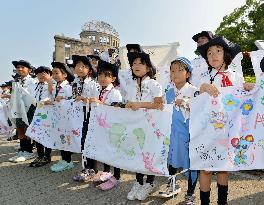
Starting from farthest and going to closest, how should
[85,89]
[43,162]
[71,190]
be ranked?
[43,162] → [85,89] → [71,190]

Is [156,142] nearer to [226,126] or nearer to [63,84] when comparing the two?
[226,126]

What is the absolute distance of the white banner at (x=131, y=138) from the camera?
3994 mm

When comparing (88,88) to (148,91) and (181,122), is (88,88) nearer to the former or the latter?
(148,91)

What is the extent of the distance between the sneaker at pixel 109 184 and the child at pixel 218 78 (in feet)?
5.17

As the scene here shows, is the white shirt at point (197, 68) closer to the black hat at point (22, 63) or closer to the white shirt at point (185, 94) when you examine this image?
the white shirt at point (185, 94)

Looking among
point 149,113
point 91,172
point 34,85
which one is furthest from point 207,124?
point 34,85

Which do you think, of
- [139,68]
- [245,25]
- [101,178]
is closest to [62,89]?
[101,178]

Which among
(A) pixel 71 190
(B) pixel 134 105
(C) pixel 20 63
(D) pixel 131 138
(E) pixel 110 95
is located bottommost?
(A) pixel 71 190

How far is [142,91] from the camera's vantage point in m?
4.45

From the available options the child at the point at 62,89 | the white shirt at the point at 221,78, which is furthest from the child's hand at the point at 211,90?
the child at the point at 62,89

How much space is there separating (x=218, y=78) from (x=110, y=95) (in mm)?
1768

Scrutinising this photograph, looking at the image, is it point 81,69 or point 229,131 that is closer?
point 229,131

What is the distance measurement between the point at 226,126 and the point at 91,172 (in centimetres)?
257

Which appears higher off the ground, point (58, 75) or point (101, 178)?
point (58, 75)
